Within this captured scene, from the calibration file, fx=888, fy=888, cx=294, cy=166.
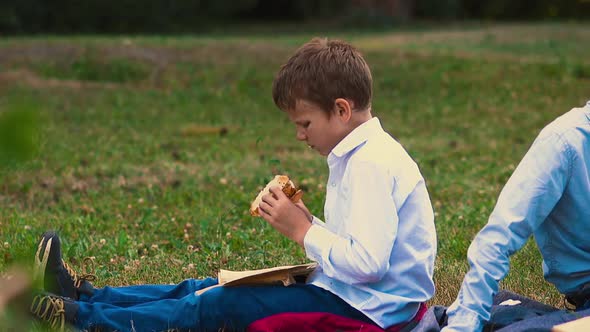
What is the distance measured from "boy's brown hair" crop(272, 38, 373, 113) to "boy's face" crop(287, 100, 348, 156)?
2cm

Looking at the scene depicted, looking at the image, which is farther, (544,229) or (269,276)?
(269,276)

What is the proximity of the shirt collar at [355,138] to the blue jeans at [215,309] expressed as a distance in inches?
19.0

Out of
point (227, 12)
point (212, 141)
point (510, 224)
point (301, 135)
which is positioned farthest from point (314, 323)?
point (227, 12)

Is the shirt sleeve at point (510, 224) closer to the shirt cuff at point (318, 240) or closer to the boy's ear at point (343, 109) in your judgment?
the shirt cuff at point (318, 240)

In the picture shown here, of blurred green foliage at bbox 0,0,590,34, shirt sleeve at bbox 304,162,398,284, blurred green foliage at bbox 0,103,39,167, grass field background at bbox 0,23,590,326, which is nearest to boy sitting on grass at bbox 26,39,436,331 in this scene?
shirt sleeve at bbox 304,162,398,284

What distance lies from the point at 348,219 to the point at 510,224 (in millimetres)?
520

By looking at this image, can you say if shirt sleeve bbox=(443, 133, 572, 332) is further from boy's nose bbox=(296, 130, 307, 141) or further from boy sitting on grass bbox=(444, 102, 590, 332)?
boy's nose bbox=(296, 130, 307, 141)

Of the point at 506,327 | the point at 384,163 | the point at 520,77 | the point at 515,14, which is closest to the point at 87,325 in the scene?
the point at 384,163

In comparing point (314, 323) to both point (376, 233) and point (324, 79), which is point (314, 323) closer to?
point (376, 233)

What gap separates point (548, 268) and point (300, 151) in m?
5.93

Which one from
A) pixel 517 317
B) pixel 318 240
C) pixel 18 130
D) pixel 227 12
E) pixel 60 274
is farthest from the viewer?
pixel 227 12

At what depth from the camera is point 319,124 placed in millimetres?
2883

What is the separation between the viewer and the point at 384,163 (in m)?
2.82

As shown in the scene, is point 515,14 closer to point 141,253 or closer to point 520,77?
point 520,77
